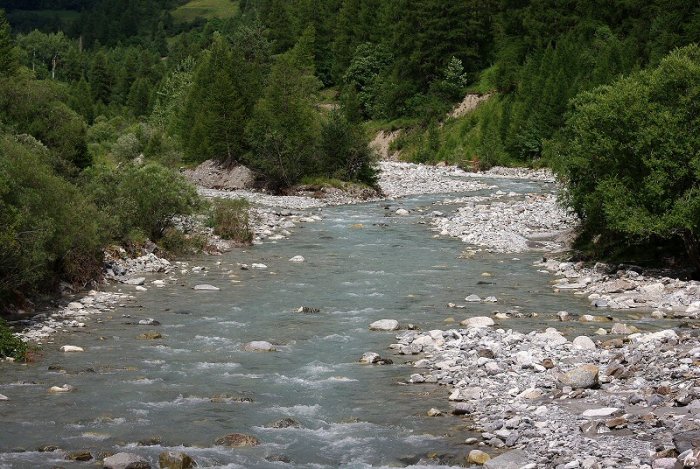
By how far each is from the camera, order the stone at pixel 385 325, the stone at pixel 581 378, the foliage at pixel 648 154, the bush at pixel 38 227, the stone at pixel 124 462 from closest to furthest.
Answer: the stone at pixel 124 462 < the stone at pixel 581 378 < the bush at pixel 38 227 < the stone at pixel 385 325 < the foliage at pixel 648 154

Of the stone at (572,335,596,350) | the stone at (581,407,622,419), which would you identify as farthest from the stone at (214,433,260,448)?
the stone at (572,335,596,350)

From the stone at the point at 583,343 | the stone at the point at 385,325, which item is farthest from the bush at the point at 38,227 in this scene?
the stone at the point at 583,343

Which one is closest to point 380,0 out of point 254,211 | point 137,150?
point 137,150

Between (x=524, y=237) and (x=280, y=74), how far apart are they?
104 feet

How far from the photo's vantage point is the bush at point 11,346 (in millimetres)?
18500

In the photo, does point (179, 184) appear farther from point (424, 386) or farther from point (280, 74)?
point (280, 74)

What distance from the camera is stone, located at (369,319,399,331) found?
72.4 ft

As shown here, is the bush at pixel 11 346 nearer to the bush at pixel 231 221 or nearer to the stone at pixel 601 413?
the stone at pixel 601 413

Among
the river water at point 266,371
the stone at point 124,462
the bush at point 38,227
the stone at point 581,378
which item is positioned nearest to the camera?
the stone at point 124,462

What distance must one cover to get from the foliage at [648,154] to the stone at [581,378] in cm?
1096

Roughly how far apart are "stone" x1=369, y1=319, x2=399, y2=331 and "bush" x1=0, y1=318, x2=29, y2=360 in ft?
28.8

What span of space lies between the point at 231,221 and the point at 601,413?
26.0 m

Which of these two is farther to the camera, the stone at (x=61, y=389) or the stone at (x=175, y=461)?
the stone at (x=61, y=389)

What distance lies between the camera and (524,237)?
3797cm
